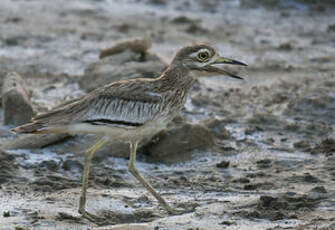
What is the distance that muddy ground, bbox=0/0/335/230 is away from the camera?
5.82m

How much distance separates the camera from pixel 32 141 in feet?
23.8

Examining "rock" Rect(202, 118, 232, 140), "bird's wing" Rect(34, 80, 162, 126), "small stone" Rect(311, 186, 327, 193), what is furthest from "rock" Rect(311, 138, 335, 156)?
"bird's wing" Rect(34, 80, 162, 126)

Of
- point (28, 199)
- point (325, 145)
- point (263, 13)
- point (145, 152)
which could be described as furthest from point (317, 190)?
point (263, 13)

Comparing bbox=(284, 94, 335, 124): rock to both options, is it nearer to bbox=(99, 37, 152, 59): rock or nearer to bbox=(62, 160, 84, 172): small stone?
bbox=(99, 37, 152, 59): rock

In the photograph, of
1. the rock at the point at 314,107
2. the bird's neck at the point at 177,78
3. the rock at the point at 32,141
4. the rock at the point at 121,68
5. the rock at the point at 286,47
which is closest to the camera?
the bird's neck at the point at 177,78

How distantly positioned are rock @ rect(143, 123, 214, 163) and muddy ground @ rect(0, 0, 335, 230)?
0.01 meters

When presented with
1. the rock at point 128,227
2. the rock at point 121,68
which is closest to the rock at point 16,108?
the rock at point 121,68

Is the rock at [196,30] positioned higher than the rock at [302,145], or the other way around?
the rock at [196,30]

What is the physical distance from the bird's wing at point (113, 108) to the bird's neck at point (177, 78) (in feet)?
0.63

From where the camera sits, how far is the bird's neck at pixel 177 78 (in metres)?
5.98

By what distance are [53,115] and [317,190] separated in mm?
2280

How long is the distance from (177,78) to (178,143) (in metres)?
1.45

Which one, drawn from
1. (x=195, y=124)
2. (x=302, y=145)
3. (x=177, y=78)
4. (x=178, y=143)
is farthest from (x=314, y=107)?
(x=177, y=78)

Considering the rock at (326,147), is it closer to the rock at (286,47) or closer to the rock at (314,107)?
the rock at (314,107)
